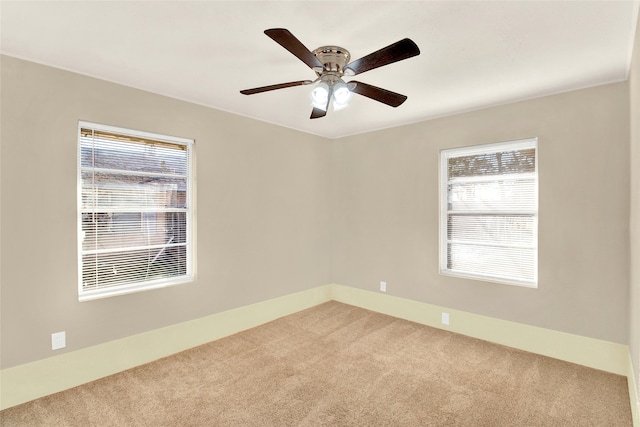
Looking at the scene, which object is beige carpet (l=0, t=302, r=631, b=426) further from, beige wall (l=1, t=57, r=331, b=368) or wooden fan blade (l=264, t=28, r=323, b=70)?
wooden fan blade (l=264, t=28, r=323, b=70)

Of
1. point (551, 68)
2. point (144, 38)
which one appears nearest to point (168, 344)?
point (144, 38)

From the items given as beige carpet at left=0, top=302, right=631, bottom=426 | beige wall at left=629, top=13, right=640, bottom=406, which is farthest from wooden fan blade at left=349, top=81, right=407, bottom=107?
beige carpet at left=0, top=302, right=631, bottom=426

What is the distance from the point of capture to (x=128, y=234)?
2951 mm

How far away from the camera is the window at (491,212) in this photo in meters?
3.24

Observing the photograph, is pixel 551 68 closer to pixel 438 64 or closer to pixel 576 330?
pixel 438 64

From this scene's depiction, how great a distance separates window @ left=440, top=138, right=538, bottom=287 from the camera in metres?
3.24

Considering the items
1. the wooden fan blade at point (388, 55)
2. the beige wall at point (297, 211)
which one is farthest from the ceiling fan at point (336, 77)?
the beige wall at point (297, 211)

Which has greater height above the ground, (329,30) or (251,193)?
(329,30)

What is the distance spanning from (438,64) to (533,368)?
271cm

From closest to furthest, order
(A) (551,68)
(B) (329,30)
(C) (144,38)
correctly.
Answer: (B) (329,30), (C) (144,38), (A) (551,68)

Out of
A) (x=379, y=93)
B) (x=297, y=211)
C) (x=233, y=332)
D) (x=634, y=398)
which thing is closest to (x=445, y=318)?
(x=634, y=398)

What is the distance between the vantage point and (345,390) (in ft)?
8.30

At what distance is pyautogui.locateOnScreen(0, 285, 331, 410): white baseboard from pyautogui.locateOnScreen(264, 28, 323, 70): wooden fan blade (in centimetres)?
276

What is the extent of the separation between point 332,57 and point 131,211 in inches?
88.8
